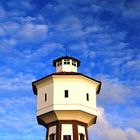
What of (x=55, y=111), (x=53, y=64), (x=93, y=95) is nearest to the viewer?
(x=55, y=111)

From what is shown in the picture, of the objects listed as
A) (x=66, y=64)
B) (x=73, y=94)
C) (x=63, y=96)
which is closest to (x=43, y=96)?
(x=63, y=96)

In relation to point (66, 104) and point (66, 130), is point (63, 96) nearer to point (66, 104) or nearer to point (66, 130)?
point (66, 104)

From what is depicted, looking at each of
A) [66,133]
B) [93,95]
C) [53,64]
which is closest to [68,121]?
[66,133]

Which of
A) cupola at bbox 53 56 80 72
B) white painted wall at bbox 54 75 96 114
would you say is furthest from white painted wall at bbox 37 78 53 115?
cupola at bbox 53 56 80 72

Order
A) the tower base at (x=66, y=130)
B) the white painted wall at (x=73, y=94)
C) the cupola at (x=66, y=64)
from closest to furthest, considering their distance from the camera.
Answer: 1. the white painted wall at (x=73, y=94)
2. the tower base at (x=66, y=130)
3. the cupola at (x=66, y=64)

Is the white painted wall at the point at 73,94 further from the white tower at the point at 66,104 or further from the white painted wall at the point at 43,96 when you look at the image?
the white painted wall at the point at 43,96

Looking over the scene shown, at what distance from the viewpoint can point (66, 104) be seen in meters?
35.0

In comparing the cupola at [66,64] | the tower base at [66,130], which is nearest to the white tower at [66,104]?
the tower base at [66,130]

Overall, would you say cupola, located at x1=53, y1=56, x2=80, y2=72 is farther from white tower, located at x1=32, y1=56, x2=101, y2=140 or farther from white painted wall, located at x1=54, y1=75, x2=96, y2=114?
white painted wall, located at x1=54, y1=75, x2=96, y2=114

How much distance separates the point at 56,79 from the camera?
36.2 m

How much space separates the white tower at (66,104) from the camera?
3503 cm

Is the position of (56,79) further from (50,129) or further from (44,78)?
(50,129)

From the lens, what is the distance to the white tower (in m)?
35.0

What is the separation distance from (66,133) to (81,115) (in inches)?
81.2
